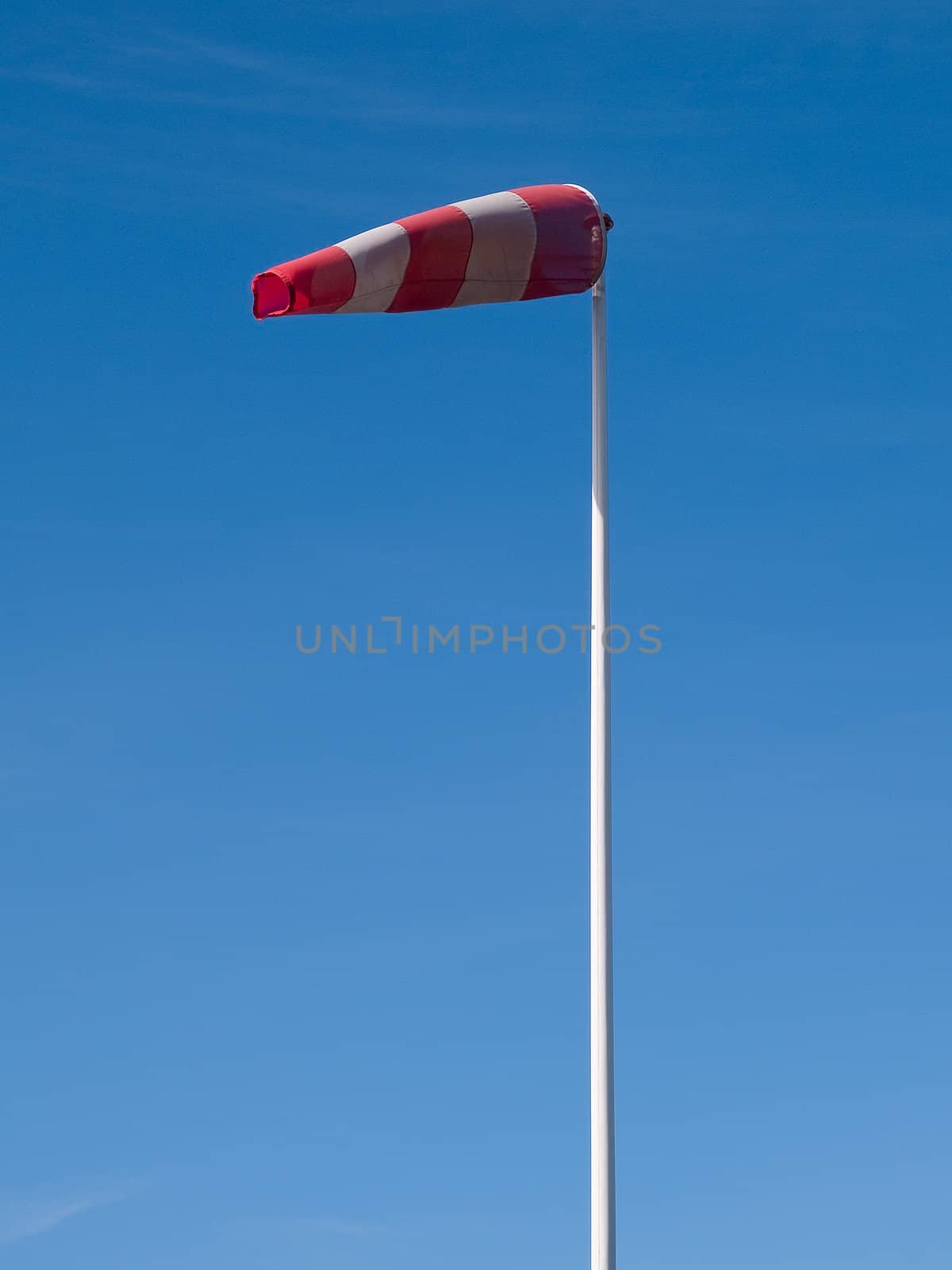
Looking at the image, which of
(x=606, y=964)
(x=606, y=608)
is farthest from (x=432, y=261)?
(x=606, y=964)

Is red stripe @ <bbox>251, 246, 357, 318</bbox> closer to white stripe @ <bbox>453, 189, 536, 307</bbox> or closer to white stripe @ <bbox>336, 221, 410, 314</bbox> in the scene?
white stripe @ <bbox>336, 221, 410, 314</bbox>

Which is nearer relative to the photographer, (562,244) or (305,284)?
(305,284)

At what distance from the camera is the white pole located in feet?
46.1

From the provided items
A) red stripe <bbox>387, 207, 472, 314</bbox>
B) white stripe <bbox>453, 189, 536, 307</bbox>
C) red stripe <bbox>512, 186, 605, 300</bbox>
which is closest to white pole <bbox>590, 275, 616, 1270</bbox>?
red stripe <bbox>512, 186, 605, 300</bbox>

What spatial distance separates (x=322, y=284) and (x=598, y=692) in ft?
12.1

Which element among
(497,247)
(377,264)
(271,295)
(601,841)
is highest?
(497,247)

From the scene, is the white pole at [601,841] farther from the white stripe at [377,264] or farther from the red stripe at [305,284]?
the red stripe at [305,284]

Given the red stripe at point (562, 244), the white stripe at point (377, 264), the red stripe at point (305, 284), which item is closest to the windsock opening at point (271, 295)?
the red stripe at point (305, 284)

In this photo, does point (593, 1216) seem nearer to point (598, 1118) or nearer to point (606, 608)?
point (598, 1118)

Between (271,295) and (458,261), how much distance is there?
5.45 feet

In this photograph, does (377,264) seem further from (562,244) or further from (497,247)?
(562,244)

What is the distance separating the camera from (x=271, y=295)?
14805 mm

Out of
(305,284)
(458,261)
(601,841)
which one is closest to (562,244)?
(458,261)

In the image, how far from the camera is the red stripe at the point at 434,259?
15.4m
